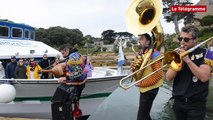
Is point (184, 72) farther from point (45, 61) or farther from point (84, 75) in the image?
point (45, 61)

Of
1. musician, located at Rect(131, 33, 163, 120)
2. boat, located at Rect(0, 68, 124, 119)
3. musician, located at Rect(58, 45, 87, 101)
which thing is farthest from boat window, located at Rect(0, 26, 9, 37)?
musician, located at Rect(131, 33, 163, 120)

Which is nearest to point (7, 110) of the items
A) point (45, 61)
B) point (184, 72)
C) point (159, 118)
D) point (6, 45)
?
Answer: point (45, 61)

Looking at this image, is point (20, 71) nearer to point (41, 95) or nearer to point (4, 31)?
point (41, 95)

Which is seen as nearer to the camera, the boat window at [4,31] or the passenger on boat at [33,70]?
the passenger on boat at [33,70]

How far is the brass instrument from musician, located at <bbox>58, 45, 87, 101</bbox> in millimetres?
1327

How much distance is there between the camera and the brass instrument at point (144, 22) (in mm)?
4711

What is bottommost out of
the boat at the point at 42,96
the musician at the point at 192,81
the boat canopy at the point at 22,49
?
the boat at the point at 42,96

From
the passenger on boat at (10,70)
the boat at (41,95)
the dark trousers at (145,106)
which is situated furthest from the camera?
the passenger on boat at (10,70)

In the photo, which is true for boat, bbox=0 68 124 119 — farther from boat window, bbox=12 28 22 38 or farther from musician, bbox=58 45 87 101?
boat window, bbox=12 28 22 38

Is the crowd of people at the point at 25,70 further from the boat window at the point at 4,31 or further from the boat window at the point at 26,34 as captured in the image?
the boat window at the point at 26,34

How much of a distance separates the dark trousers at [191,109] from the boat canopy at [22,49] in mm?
6931

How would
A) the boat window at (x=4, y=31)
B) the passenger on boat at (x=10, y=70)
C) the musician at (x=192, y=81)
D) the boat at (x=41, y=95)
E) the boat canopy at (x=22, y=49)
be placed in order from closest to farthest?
the musician at (x=192, y=81) < the boat at (x=41, y=95) < the passenger on boat at (x=10, y=70) < the boat canopy at (x=22, y=49) < the boat window at (x=4, y=31)

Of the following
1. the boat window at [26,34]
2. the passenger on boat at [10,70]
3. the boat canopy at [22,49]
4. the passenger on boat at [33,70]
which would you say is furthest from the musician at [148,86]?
the boat window at [26,34]

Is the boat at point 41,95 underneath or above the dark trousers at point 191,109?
underneath
